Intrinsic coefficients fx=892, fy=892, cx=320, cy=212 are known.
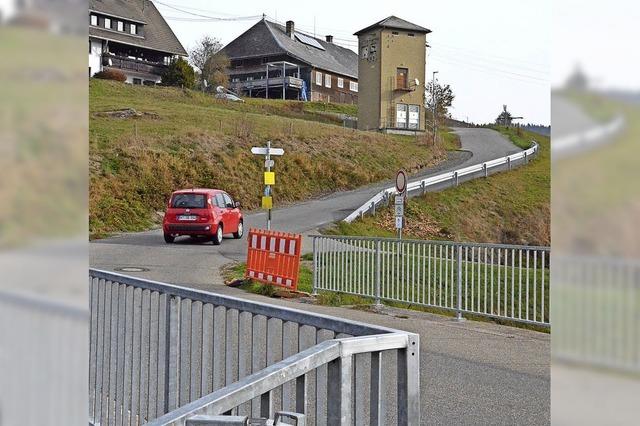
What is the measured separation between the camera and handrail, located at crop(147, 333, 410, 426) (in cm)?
97

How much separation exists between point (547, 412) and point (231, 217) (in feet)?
14.4

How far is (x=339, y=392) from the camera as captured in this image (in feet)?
4.04

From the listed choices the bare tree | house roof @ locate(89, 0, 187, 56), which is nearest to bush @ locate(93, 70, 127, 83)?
house roof @ locate(89, 0, 187, 56)

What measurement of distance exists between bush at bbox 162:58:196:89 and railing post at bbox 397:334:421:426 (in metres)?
5.77

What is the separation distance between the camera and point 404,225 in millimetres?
6602

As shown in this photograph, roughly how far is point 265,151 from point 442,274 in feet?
6.78

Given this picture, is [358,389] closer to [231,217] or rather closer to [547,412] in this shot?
[547,412]

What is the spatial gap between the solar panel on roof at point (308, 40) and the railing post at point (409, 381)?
581 cm

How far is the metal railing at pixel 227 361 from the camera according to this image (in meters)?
1.19

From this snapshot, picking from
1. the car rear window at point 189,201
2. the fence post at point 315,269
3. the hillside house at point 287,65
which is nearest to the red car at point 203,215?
the car rear window at point 189,201

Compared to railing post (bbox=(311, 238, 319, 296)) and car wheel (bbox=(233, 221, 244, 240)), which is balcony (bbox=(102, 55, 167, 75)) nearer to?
car wheel (bbox=(233, 221, 244, 240))
